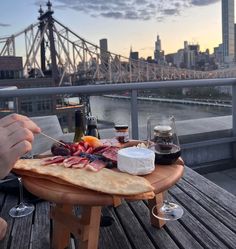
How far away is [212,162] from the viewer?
321cm

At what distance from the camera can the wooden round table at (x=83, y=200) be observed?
0.89 metres

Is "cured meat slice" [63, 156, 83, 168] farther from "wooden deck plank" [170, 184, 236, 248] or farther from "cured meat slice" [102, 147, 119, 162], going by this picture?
"wooden deck plank" [170, 184, 236, 248]

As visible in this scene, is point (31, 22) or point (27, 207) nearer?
point (27, 207)

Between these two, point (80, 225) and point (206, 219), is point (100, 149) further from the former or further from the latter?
point (206, 219)


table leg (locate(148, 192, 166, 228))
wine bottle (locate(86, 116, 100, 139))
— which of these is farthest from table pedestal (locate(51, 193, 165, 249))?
wine bottle (locate(86, 116, 100, 139))

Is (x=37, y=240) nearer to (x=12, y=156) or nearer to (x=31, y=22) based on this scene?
(x=12, y=156)

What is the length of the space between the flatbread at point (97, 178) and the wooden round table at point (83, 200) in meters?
0.02

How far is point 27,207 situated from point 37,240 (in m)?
0.36

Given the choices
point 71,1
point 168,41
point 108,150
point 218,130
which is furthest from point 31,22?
point 108,150

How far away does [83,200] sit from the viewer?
89 centimetres

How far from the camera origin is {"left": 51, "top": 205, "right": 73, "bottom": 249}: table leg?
1.19 m

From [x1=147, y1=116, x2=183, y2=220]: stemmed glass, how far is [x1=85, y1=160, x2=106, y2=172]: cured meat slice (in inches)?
7.8

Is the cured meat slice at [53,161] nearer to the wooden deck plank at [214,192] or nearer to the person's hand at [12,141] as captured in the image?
the person's hand at [12,141]

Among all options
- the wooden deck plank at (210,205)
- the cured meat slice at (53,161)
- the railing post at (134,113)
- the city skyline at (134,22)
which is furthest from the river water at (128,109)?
the city skyline at (134,22)
